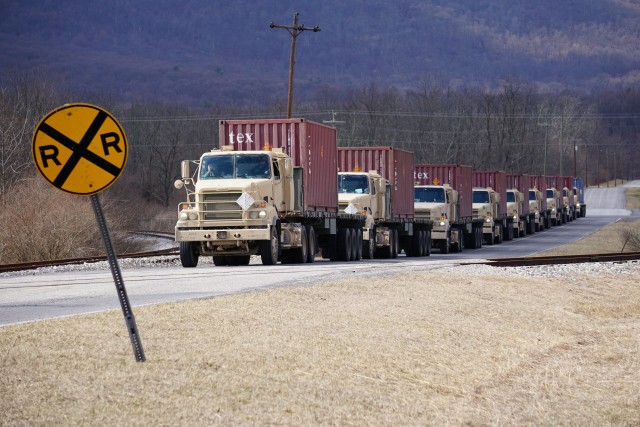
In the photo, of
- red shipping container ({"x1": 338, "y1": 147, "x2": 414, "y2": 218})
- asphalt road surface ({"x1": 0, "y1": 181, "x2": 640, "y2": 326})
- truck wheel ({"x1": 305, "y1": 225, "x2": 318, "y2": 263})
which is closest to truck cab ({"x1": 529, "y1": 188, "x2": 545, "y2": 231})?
red shipping container ({"x1": 338, "y1": 147, "x2": 414, "y2": 218})

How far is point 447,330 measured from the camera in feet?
47.9

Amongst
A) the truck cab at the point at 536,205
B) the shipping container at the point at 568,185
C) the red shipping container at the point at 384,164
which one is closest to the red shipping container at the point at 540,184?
the truck cab at the point at 536,205

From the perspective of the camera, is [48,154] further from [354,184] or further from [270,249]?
[354,184]

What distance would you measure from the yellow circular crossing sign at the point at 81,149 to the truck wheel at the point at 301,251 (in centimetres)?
1965

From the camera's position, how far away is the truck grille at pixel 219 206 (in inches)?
1069

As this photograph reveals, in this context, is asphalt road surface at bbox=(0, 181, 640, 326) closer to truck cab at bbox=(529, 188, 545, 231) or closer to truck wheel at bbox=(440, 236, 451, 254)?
truck wheel at bbox=(440, 236, 451, 254)

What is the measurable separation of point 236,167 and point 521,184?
136ft

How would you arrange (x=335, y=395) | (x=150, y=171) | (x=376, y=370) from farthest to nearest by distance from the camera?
1. (x=150, y=171)
2. (x=376, y=370)
3. (x=335, y=395)

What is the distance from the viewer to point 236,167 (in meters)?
27.7

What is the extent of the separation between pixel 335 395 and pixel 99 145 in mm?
2913

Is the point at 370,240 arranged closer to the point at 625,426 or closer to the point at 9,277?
the point at 9,277

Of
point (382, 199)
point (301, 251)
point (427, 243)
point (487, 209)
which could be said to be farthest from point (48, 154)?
point (487, 209)

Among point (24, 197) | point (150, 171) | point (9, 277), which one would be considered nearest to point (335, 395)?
point (9, 277)

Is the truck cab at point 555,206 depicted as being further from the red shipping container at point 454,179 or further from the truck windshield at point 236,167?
the truck windshield at point 236,167
